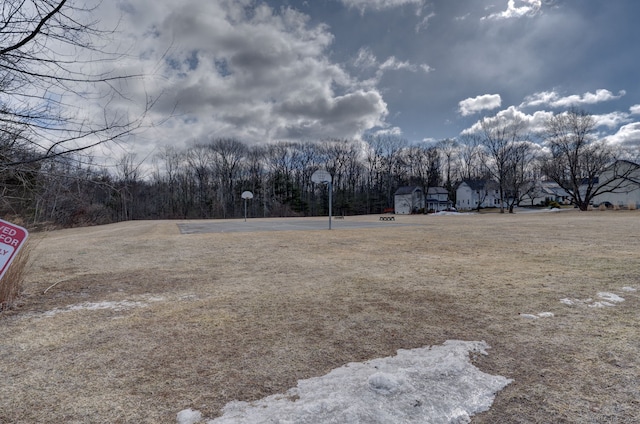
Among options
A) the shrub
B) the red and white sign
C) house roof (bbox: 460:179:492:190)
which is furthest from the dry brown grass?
house roof (bbox: 460:179:492:190)

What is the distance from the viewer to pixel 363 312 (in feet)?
11.2

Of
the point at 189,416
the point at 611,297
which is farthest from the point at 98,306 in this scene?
the point at 611,297

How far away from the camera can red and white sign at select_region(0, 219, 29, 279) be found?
2.53 m

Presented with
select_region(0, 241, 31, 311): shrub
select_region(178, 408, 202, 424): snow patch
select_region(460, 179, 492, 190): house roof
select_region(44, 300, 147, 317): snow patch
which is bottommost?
select_region(178, 408, 202, 424): snow patch

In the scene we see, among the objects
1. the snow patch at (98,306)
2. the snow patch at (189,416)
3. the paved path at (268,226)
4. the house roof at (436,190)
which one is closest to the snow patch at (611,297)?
the snow patch at (189,416)

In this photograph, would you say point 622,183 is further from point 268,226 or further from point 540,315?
point 540,315

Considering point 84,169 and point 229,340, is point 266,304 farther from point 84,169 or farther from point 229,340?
point 84,169

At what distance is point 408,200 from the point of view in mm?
52906

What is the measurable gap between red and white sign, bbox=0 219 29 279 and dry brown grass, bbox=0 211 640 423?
71 cm

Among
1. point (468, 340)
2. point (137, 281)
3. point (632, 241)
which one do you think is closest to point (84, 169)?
point (137, 281)

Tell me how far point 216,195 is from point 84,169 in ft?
150

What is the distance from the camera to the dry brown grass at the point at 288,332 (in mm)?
1884

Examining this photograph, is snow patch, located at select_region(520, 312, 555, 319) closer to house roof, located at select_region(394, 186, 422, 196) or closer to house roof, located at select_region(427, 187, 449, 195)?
house roof, located at select_region(394, 186, 422, 196)

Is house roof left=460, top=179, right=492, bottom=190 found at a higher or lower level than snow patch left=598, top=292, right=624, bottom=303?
higher
